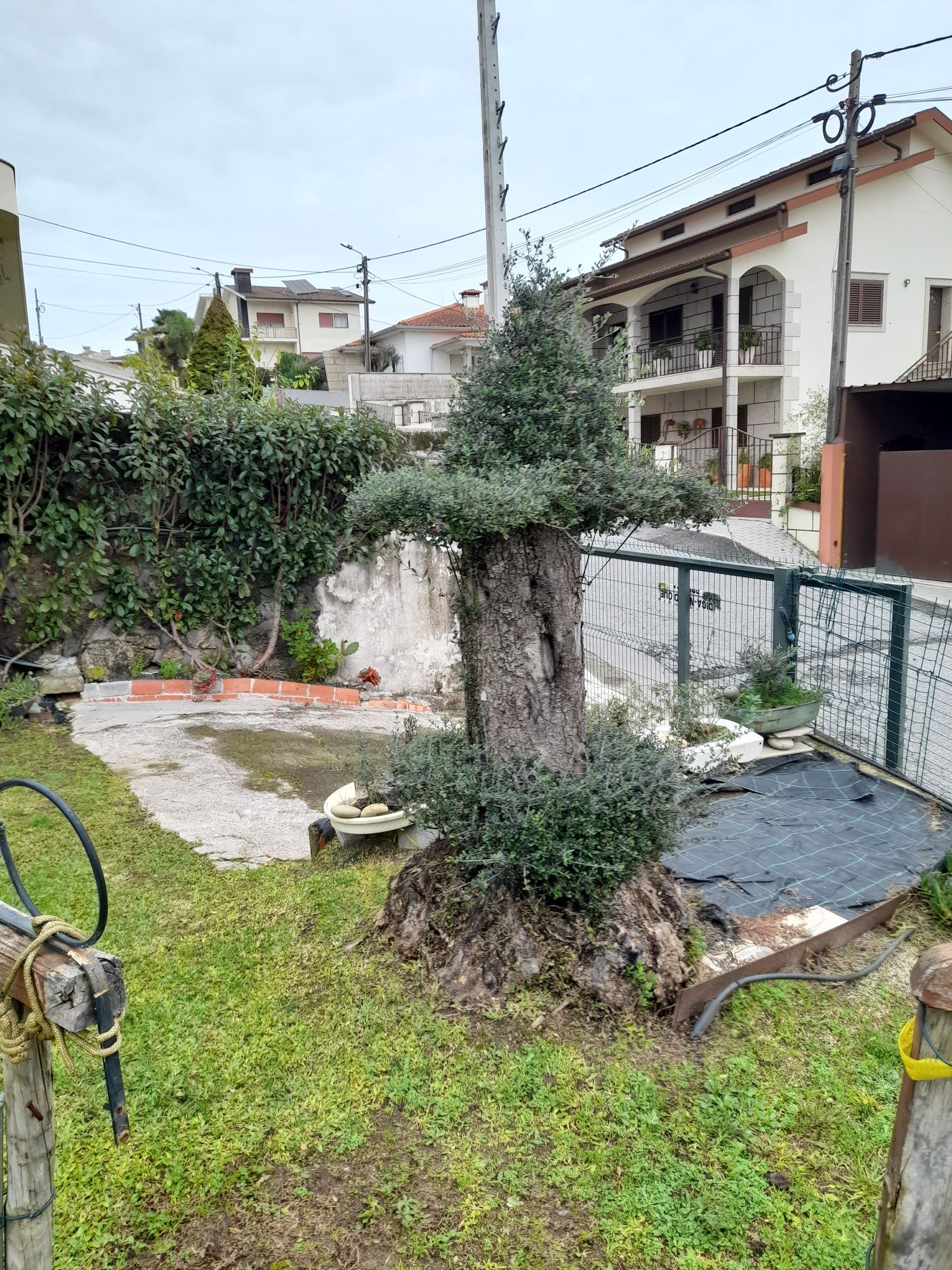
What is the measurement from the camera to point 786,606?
504 cm

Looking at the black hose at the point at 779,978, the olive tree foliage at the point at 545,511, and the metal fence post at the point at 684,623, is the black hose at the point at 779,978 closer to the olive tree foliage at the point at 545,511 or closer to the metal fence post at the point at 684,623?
the olive tree foliage at the point at 545,511

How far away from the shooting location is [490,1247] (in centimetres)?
192

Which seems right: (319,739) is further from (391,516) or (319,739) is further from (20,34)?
(20,34)

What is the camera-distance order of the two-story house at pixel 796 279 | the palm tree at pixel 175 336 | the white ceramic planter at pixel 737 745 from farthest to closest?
the palm tree at pixel 175 336 → the two-story house at pixel 796 279 → the white ceramic planter at pixel 737 745

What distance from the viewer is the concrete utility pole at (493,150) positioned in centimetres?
556

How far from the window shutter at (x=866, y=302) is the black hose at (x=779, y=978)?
72.5ft

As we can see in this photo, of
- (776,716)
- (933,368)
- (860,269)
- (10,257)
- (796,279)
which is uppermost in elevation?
(860,269)

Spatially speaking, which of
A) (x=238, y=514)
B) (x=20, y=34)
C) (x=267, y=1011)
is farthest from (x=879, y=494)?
(x=267, y=1011)

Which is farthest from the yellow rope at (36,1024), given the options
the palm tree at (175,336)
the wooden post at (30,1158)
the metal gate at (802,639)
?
the palm tree at (175,336)

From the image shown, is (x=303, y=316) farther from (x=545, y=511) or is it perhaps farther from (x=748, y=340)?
(x=545, y=511)

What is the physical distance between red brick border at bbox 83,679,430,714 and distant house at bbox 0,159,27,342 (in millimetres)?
4723

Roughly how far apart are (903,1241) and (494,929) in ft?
5.17

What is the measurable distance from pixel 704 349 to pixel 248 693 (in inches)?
729

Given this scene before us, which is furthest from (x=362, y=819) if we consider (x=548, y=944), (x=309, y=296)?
(x=309, y=296)
